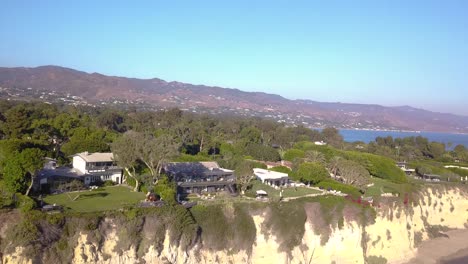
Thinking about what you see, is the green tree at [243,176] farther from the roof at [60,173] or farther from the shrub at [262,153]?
the shrub at [262,153]

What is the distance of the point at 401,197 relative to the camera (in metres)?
38.9

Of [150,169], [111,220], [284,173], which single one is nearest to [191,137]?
[284,173]

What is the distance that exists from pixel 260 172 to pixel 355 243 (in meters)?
13.5

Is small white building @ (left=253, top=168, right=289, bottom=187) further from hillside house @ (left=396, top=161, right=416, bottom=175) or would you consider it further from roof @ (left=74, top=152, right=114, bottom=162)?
hillside house @ (left=396, top=161, right=416, bottom=175)

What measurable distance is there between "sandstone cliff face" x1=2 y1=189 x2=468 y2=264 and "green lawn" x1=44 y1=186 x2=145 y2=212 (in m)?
2.84

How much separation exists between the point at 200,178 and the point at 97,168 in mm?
9495

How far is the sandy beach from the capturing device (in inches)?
1368

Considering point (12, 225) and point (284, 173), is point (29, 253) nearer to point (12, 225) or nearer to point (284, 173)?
point (12, 225)

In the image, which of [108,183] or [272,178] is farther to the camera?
[272,178]

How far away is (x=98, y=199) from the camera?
28.8 metres

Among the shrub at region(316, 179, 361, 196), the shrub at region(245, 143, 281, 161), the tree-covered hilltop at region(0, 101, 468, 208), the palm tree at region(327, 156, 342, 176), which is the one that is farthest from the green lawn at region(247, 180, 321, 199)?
the shrub at region(245, 143, 281, 161)

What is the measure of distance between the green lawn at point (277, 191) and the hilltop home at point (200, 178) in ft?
6.81

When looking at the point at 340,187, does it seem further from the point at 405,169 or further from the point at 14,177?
the point at 405,169

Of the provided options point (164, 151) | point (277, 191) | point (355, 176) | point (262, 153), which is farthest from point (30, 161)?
point (262, 153)
